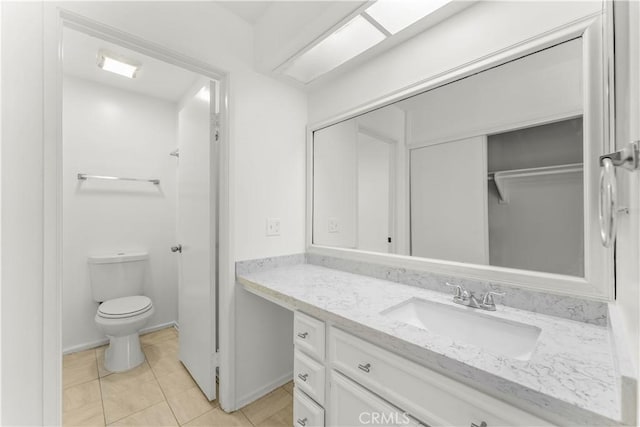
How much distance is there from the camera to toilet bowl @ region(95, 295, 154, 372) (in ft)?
6.18

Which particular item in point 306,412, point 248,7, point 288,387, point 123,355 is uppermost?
point 248,7

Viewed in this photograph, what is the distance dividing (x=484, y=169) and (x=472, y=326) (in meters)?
0.67

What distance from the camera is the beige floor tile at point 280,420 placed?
146cm

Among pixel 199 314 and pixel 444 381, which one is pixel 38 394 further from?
pixel 444 381

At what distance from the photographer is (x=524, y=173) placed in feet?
3.51

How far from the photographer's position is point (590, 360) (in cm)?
68

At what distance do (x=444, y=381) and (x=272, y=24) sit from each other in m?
1.84

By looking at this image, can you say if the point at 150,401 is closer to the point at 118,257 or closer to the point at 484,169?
the point at 118,257

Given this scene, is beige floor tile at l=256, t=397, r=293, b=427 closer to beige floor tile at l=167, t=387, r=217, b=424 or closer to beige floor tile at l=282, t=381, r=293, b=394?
beige floor tile at l=282, t=381, r=293, b=394

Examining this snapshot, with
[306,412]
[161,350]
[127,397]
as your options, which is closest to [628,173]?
[306,412]

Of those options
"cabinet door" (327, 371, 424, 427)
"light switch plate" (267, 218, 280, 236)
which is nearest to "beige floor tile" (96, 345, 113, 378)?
"light switch plate" (267, 218, 280, 236)

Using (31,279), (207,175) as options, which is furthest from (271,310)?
(31,279)

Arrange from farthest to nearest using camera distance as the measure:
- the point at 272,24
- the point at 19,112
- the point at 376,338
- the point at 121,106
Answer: the point at 121,106
the point at 272,24
the point at 19,112
the point at 376,338

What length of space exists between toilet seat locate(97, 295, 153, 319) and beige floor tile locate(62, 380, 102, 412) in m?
0.43
